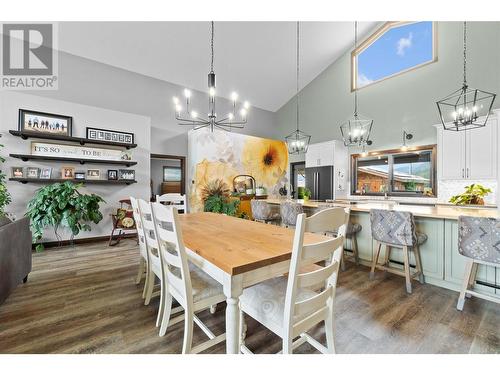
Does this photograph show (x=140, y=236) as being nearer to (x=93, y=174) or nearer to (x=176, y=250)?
(x=176, y=250)

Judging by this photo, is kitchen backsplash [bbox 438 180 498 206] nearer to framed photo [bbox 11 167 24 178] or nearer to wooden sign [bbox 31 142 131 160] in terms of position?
wooden sign [bbox 31 142 131 160]

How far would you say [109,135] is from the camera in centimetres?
428

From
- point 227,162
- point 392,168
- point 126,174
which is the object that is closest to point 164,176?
point 227,162

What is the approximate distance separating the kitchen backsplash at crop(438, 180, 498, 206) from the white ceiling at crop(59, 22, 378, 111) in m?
4.02

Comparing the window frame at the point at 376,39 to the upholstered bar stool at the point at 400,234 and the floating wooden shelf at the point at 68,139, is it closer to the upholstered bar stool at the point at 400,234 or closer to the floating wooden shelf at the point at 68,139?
the upholstered bar stool at the point at 400,234

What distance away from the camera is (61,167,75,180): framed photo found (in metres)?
3.92

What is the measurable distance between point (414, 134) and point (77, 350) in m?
6.11

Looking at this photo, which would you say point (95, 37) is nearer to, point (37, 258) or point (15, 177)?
point (15, 177)

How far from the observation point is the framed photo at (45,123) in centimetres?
361

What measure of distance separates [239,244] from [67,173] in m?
4.19

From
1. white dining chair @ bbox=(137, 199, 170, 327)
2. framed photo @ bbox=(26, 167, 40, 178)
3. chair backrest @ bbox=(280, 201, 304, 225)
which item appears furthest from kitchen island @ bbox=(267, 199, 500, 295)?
framed photo @ bbox=(26, 167, 40, 178)

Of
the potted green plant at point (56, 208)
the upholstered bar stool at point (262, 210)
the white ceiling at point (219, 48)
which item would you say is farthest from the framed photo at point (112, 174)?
the upholstered bar stool at point (262, 210)

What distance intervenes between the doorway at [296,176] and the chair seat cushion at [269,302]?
597cm

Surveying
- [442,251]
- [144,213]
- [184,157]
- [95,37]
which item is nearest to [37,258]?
[144,213]
